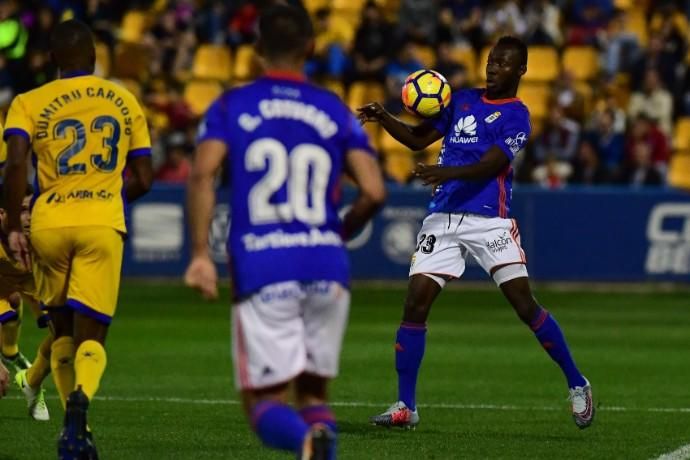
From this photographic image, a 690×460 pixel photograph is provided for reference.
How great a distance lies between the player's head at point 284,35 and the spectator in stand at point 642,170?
1647 centimetres

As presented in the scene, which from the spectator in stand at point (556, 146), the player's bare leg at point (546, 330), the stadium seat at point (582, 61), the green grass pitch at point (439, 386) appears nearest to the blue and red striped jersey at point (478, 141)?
the player's bare leg at point (546, 330)

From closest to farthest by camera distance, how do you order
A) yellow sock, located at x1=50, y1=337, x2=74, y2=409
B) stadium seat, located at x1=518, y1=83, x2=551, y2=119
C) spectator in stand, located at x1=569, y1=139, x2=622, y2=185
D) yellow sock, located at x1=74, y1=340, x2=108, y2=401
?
yellow sock, located at x1=74, y1=340, x2=108, y2=401, yellow sock, located at x1=50, y1=337, x2=74, y2=409, spectator in stand, located at x1=569, y1=139, x2=622, y2=185, stadium seat, located at x1=518, y1=83, x2=551, y2=119

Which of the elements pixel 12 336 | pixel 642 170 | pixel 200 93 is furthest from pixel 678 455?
pixel 200 93

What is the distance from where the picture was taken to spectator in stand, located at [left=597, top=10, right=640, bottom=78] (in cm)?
2483

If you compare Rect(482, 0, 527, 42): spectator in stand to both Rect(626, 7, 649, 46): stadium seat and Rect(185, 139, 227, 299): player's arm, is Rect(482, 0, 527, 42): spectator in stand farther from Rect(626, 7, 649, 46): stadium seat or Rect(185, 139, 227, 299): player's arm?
Rect(185, 139, 227, 299): player's arm

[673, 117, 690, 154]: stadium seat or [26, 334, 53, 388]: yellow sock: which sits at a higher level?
[673, 117, 690, 154]: stadium seat

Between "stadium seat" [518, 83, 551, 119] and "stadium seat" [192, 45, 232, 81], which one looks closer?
"stadium seat" [518, 83, 551, 119]

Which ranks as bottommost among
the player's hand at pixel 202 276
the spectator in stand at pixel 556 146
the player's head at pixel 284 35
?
the spectator in stand at pixel 556 146

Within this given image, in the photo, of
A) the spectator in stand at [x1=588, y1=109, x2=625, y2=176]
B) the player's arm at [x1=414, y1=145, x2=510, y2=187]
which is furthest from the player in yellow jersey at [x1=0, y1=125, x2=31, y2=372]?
the spectator in stand at [x1=588, y1=109, x2=625, y2=176]

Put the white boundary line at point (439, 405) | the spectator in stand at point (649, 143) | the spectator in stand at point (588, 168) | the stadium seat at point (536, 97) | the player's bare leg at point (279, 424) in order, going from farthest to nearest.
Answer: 1. the stadium seat at point (536, 97)
2. the spectator in stand at point (588, 168)
3. the spectator in stand at point (649, 143)
4. the white boundary line at point (439, 405)
5. the player's bare leg at point (279, 424)

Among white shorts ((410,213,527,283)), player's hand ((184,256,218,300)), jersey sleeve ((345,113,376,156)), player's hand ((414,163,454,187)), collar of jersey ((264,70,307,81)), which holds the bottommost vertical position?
white shorts ((410,213,527,283))

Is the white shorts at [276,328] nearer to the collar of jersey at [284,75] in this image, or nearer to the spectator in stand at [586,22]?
the collar of jersey at [284,75]

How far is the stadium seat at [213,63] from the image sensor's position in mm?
26406

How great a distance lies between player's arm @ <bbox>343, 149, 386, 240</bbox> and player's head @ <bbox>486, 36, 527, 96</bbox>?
3.47 metres
